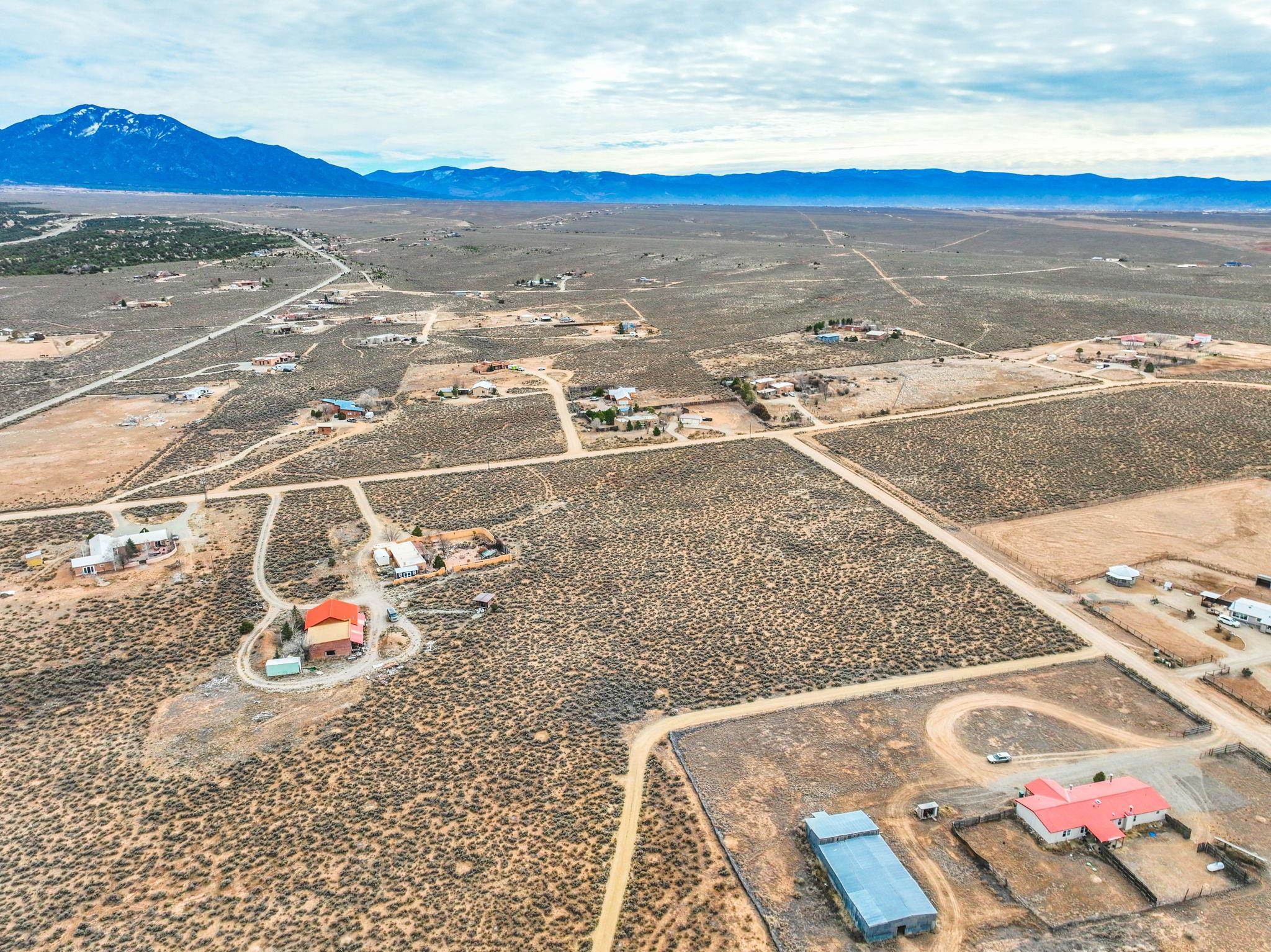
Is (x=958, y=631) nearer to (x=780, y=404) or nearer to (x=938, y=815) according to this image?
(x=938, y=815)

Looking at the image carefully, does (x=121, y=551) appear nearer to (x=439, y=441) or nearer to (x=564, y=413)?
(x=439, y=441)

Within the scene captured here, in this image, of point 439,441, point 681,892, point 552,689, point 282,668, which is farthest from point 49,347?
point 681,892

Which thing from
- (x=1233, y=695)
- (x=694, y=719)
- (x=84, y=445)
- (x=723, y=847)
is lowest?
(x=723, y=847)

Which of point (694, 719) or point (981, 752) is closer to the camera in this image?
point (981, 752)

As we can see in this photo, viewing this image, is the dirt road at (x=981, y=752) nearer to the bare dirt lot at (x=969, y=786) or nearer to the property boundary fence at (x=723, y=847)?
the bare dirt lot at (x=969, y=786)

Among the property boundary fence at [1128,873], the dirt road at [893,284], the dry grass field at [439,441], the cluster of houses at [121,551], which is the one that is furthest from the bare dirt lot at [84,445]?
the dirt road at [893,284]

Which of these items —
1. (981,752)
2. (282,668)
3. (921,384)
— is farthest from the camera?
(921,384)

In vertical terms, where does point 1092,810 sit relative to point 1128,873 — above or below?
above

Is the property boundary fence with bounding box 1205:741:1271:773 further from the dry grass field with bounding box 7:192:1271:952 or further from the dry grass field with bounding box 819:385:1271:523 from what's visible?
the dry grass field with bounding box 819:385:1271:523
